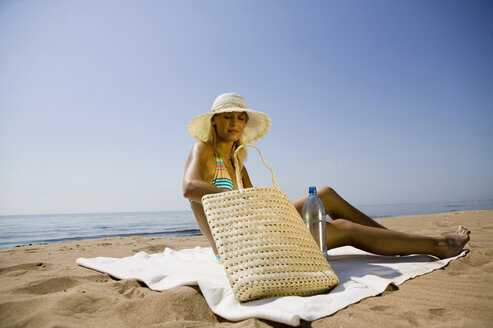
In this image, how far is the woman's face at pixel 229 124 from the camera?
9.59 ft

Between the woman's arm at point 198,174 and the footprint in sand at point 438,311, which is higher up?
the woman's arm at point 198,174

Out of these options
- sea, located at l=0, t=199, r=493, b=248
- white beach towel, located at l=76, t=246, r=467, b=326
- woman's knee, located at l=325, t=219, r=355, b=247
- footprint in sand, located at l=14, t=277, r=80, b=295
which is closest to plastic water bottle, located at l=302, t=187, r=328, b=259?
woman's knee, located at l=325, t=219, r=355, b=247

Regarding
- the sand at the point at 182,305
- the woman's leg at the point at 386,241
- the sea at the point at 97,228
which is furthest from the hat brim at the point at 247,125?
the sea at the point at 97,228

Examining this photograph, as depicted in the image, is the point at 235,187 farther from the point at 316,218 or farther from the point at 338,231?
the point at 338,231

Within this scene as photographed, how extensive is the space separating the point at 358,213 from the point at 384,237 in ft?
1.19

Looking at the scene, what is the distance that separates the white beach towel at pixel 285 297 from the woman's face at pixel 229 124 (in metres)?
1.25

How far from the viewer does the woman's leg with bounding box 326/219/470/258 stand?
2.38 metres

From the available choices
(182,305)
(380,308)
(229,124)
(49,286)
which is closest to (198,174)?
(229,124)

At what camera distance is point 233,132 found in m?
2.97

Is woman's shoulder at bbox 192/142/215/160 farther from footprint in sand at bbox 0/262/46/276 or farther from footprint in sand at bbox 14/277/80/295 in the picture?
footprint in sand at bbox 0/262/46/276

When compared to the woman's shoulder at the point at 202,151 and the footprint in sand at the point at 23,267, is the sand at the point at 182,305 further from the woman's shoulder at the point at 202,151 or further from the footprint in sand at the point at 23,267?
the woman's shoulder at the point at 202,151

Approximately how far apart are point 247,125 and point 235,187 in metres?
0.78

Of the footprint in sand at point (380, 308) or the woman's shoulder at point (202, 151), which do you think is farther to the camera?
the woman's shoulder at point (202, 151)

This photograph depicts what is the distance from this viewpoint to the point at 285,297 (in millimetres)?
1532
